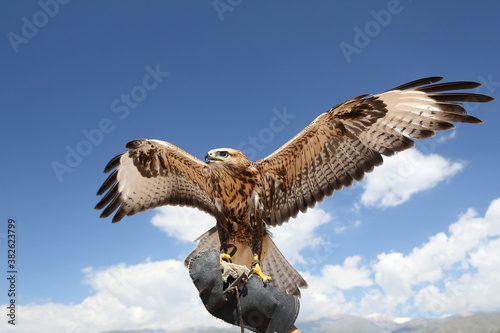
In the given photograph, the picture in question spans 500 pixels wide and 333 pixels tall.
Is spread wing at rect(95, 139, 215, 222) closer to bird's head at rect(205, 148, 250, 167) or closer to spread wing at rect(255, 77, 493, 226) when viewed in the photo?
bird's head at rect(205, 148, 250, 167)

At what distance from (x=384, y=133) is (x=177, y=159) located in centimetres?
273

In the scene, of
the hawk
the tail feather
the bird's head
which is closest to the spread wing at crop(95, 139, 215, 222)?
the hawk

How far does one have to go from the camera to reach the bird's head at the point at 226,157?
14.3 feet

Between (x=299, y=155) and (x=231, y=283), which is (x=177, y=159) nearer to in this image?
(x=299, y=155)

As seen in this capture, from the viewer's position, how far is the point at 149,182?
5.27 m

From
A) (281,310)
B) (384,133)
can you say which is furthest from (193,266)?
(384,133)

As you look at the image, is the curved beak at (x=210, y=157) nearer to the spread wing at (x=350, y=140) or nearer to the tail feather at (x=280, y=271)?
the spread wing at (x=350, y=140)

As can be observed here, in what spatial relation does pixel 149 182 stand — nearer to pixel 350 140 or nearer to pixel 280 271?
pixel 280 271

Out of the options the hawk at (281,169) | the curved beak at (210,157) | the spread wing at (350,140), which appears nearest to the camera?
the curved beak at (210,157)

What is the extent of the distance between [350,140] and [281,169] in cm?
97

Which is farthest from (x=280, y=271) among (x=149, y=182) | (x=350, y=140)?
(x=149, y=182)

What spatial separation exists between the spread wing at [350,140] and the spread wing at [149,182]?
3.31ft

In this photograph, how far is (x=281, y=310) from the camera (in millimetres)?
2799

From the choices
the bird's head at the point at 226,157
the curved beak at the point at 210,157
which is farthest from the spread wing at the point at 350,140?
the curved beak at the point at 210,157
